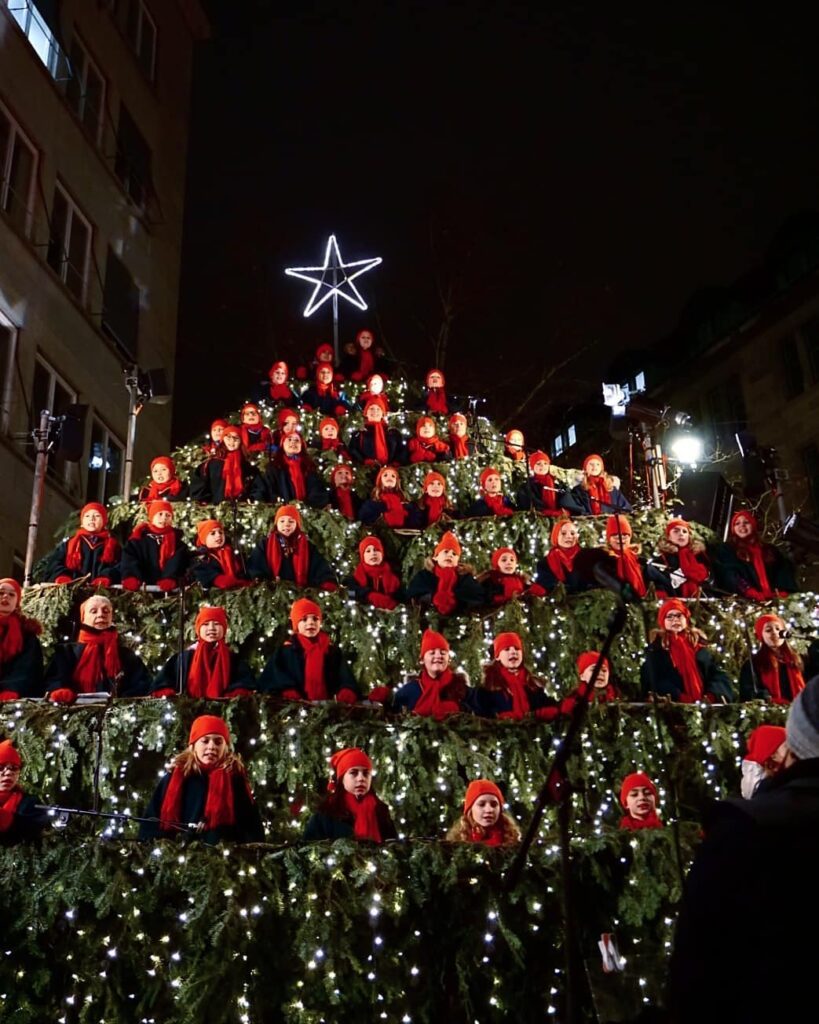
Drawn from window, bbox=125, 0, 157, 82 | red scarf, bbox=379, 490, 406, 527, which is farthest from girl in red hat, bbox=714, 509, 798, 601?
window, bbox=125, 0, 157, 82

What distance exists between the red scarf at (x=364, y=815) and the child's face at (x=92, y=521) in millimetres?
5491

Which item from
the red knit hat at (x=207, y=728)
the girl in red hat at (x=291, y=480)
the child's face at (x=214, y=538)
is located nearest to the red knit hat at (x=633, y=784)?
the red knit hat at (x=207, y=728)

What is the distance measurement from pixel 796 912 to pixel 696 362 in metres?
34.8

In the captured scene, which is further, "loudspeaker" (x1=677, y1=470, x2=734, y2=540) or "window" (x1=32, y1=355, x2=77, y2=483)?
"window" (x1=32, y1=355, x2=77, y2=483)

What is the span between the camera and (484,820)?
25.0 ft

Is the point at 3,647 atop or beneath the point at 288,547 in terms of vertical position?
beneath

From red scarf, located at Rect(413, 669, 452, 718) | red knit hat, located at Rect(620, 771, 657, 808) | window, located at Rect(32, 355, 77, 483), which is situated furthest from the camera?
window, located at Rect(32, 355, 77, 483)

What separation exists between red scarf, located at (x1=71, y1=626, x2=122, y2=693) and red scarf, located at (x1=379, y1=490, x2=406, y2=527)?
14.1ft

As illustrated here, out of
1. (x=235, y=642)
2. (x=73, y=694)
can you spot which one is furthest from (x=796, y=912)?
(x=235, y=642)

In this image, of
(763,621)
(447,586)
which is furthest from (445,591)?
(763,621)

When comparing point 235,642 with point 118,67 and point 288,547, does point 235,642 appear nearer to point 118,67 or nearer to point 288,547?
point 288,547

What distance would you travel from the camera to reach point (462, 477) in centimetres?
1442

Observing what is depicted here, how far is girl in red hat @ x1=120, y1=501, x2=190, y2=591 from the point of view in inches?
439

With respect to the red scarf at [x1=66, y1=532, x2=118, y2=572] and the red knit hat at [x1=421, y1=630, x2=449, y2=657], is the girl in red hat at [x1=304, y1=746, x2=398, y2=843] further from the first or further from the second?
the red scarf at [x1=66, y1=532, x2=118, y2=572]
